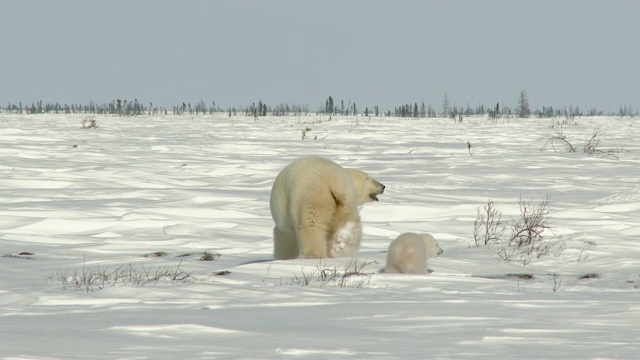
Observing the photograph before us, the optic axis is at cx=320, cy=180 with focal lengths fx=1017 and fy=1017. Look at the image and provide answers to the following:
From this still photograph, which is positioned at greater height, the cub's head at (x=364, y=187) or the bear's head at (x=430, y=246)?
the cub's head at (x=364, y=187)

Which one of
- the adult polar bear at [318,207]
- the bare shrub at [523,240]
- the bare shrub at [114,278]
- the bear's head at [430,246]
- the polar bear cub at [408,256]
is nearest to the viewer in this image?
the bare shrub at [114,278]

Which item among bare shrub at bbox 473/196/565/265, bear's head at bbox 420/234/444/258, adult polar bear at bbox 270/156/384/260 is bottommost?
bare shrub at bbox 473/196/565/265

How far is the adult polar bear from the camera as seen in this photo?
723cm

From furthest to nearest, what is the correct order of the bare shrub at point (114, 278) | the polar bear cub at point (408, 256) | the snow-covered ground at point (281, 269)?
1. the polar bear cub at point (408, 256)
2. the bare shrub at point (114, 278)
3. the snow-covered ground at point (281, 269)

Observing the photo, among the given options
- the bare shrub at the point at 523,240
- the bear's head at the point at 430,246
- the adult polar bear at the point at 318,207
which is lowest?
the bare shrub at the point at 523,240

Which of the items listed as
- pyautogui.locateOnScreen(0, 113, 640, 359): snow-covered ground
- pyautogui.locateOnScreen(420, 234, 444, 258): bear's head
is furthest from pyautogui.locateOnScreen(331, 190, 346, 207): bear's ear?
pyautogui.locateOnScreen(420, 234, 444, 258): bear's head

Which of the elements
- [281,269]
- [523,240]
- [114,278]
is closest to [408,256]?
[281,269]

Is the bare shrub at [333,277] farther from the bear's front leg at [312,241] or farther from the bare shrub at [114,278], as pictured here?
the bare shrub at [114,278]

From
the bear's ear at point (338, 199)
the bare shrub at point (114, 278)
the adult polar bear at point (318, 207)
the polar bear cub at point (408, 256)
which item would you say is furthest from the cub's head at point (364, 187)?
the bare shrub at point (114, 278)

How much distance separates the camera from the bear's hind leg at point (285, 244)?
759 cm

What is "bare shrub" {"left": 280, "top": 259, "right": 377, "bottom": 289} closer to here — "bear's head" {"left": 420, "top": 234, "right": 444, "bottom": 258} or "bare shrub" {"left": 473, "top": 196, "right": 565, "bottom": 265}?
"bear's head" {"left": 420, "top": 234, "right": 444, "bottom": 258}

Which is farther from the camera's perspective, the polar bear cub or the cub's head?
the cub's head

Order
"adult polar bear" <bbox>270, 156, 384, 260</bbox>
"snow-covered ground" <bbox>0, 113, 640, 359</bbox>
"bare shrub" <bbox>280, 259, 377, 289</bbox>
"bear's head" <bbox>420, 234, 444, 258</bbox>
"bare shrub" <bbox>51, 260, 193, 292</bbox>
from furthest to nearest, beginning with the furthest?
"bear's head" <bbox>420, 234, 444, 258</bbox>
"adult polar bear" <bbox>270, 156, 384, 260</bbox>
"bare shrub" <bbox>280, 259, 377, 289</bbox>
"bare shrub" <bbox>51, 260, 193, 292</bbox>
"snow-covered ground" <bbox>0, 113, 640, 359</bbox>

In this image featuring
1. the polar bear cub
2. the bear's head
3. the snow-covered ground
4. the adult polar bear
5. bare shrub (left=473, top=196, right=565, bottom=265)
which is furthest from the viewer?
bare shrub (left=473, top=196, right=565, bottom=265)
